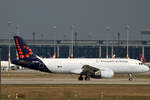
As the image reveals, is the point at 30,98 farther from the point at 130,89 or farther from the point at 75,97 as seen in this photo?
the point at 130,89

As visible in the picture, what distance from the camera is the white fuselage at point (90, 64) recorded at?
8650 cm

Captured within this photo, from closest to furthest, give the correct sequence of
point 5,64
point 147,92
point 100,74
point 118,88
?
point 147,92
point 118,88
point 100,74
point 5,64

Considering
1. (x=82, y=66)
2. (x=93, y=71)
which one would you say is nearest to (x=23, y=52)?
(x=82, y=66)

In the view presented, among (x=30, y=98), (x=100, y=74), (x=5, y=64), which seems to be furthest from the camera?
(x=5, y=64)

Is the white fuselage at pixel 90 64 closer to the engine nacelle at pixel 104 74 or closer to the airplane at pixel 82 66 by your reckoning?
the airplane at pixel 82 66

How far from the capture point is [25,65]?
87.6m

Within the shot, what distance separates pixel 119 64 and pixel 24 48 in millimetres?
15425

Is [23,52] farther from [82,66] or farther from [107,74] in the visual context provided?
[107,74]

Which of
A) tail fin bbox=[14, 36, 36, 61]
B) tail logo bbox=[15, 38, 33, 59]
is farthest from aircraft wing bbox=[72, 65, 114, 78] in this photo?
tail logo bbox=[15, 38, 33, 59]

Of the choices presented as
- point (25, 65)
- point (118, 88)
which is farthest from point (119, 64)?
point (118, 88)

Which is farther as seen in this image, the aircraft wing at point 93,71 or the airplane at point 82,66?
the airplane at point 82,66

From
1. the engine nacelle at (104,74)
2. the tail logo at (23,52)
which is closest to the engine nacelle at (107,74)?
the engine nacelle at (104,74)

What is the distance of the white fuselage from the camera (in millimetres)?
86500

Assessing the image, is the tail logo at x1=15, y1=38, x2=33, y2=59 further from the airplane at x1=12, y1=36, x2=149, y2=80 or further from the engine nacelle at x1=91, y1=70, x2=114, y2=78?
the engine nacelle at x1=91, y1=70, x2=114, y2=78
